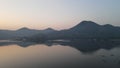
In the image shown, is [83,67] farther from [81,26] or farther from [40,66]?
[81,26]

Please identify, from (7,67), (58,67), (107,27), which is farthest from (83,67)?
(107,27)

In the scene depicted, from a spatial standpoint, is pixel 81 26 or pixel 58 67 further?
pixel 81 26

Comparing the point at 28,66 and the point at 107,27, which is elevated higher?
the point at 107,27

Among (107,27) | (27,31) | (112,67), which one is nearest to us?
(112,67)

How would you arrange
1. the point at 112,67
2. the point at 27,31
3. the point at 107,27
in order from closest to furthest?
the point at 112,67 < the point at 107,27 < the point at 27,31

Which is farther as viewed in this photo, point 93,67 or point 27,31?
point 27,31

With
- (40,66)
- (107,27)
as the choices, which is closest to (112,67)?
(40,66)

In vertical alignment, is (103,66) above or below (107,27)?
below

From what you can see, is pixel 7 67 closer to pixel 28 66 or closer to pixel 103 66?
pixel 28 66
